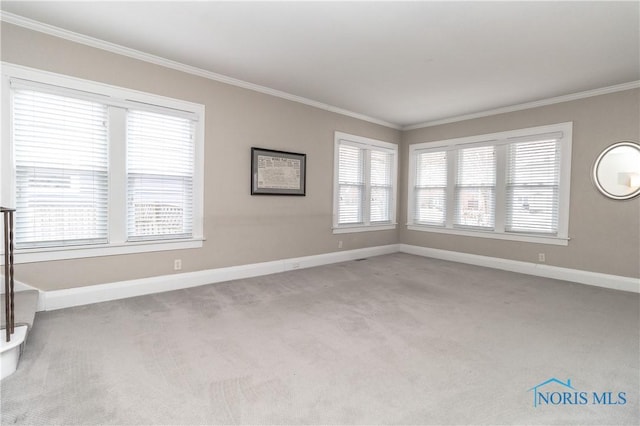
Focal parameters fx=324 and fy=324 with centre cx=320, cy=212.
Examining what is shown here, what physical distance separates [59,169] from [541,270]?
631 centimetres

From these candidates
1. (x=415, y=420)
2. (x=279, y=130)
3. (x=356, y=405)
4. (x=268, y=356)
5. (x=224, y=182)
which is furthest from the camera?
(x=279, y=130)

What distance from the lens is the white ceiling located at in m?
2.64

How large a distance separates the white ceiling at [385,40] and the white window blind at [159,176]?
30.5 inches

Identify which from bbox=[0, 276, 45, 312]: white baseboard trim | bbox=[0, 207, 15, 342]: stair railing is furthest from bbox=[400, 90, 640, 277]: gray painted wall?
bbox=[0, 276, 45, 312]: white baseboard trim

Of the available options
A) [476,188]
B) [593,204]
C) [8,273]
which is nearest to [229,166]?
[8,273]

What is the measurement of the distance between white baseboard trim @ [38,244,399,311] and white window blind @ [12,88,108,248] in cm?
50

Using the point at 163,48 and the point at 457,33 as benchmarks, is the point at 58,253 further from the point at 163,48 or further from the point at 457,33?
the point at 457,33

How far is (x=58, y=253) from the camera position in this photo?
3150 millimetres

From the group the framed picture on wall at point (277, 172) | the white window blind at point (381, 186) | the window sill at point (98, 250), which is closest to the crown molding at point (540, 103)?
the white window blind at point (381, 186)

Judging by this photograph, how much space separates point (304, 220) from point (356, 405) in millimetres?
3577

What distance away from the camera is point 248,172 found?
4.48 m

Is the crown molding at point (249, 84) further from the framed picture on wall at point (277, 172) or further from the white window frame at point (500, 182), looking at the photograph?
the framed picture on wall at point (277, 172)

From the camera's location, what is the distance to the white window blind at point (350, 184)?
577 centimetres

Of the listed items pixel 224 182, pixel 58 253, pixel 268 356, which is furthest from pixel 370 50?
pixel 58 253
